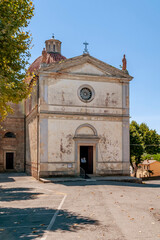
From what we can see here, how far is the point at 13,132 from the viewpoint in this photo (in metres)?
33.0

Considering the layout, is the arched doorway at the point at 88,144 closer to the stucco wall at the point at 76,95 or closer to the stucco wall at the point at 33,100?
the stucco wall at the point at 76,95

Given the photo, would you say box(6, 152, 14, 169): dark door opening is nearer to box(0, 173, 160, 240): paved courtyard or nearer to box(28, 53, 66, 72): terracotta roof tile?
box(28, 53, 66, 72): terracotta roof tile

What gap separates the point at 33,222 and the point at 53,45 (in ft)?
Answer: 105

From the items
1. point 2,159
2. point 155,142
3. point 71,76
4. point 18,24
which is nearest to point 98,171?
point 71,76

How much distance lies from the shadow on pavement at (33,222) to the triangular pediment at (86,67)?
15106 mm

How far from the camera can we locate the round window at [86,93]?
24922 millimetres

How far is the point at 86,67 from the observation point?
25328mm

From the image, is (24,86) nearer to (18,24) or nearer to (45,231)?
(18,24)

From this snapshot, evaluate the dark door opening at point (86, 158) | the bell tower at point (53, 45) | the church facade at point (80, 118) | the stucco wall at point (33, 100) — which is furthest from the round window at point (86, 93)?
the bell tower at point (53, 45)

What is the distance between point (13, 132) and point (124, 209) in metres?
23.8

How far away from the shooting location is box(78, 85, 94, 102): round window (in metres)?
24.9

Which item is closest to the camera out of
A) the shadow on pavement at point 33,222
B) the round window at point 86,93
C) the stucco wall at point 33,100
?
the shadow on pavement at point 33,222

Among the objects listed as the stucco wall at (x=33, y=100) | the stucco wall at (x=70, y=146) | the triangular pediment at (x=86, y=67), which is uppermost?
the triangular pediment at (x=86, y=67)

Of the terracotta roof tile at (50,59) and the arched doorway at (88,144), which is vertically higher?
the terracotta roof tile at (50,59)
